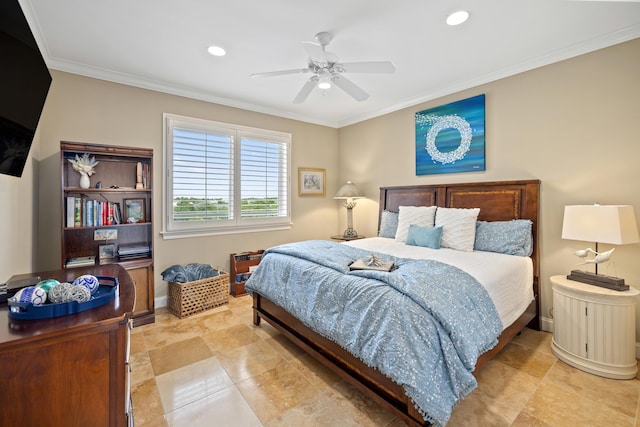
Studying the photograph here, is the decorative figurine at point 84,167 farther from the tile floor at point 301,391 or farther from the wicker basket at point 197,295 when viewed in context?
the tile floor at point 301,391

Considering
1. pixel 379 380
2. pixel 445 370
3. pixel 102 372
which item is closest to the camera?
pixel 102 372

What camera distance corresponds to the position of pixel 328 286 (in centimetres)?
204

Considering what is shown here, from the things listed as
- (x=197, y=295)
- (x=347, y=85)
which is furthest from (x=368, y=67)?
(x=197, y=295)

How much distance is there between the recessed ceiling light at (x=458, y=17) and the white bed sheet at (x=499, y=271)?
1.91m

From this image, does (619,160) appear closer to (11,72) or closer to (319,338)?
(319,338)

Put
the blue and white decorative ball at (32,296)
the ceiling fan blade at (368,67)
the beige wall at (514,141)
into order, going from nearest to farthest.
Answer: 1. the blue and white decorative ball at (32,296)
2. the ceiling fan blade at (368,67)
3. the beige wall at (514,141)

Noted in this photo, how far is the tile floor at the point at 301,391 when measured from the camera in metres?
1.73

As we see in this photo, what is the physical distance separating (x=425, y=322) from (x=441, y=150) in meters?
2.74

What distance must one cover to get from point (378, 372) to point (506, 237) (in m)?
2.05

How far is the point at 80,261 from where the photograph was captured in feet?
9.16

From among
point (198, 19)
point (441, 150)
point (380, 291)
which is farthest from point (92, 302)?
point (441, 150)

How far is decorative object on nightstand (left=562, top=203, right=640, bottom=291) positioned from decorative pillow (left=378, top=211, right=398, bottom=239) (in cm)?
180

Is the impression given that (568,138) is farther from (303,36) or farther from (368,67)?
(303,36)

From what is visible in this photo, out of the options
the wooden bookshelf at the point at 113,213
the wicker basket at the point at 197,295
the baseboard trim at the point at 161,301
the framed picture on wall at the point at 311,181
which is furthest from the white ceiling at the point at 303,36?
the baseboard trim at the point at 161,301
